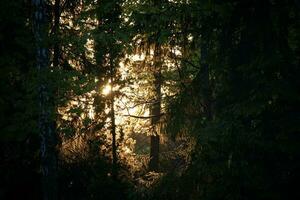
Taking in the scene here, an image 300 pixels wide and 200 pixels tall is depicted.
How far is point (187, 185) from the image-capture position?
27.0ft

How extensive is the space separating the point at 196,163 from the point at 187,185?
0.74m

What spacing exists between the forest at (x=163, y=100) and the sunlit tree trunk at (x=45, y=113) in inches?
1.3

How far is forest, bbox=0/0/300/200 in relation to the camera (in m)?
7.04

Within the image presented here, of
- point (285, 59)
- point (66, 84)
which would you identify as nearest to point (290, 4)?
point (285, 59)

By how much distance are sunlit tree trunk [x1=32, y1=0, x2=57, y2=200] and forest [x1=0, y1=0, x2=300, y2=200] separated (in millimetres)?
33

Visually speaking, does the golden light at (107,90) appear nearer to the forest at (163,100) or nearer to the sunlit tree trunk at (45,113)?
the forest at (163,100)

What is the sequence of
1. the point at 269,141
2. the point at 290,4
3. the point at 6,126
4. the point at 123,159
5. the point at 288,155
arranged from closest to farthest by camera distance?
the point at 269,141 < the point at 288,155 < the point at 290,4 < the point at 6,126 < the point at 123,159

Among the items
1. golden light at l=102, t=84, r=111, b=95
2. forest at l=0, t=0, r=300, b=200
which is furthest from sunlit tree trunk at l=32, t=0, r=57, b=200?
golden light at l=102, t=84, r=111, b=95

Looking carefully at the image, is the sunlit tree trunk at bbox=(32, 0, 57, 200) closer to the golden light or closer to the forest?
the forest

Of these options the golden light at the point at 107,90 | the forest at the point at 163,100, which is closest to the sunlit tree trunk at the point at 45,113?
the forest at the point at 163,100

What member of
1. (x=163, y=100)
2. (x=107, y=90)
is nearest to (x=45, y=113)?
(x=163, y=100)

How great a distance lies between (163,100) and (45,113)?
3423mm

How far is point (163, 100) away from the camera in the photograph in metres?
11.9

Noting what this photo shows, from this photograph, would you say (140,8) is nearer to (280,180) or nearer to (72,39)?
(72,39)
